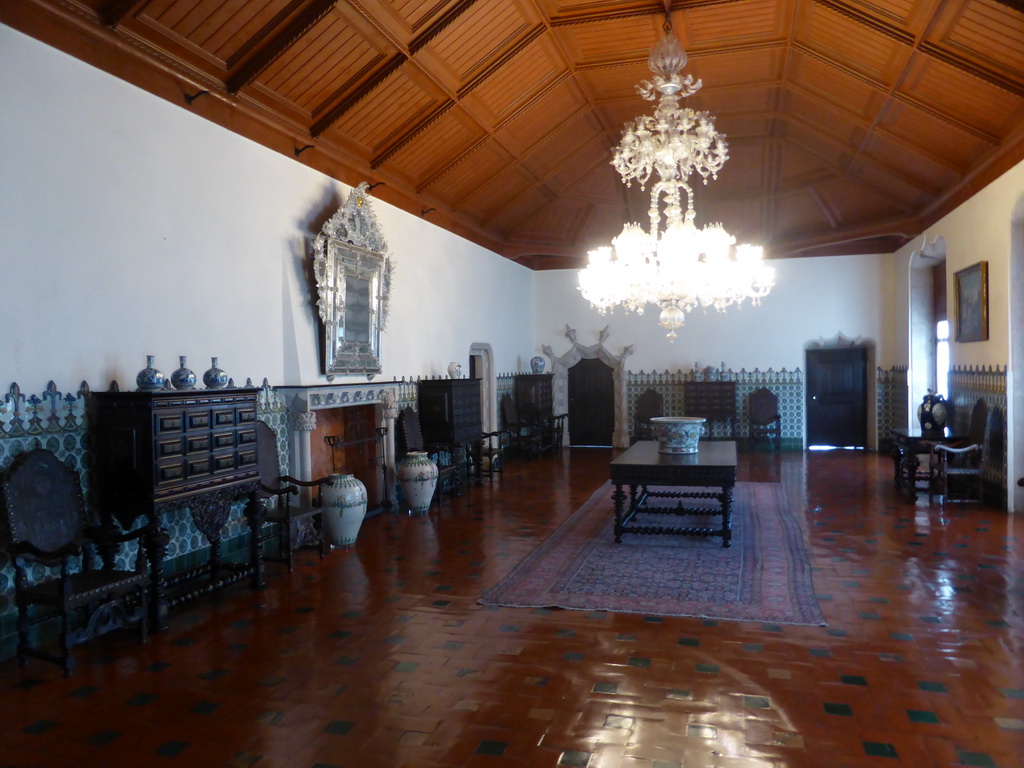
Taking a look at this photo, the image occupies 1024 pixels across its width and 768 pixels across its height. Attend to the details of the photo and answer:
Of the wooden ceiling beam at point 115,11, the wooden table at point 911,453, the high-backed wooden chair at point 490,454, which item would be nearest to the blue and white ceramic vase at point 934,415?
the wooden table at point 911,453

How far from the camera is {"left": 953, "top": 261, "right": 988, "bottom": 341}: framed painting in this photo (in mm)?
8258

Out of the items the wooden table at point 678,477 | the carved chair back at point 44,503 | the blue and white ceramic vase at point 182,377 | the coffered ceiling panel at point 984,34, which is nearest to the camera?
the carved chair back at point 44,503

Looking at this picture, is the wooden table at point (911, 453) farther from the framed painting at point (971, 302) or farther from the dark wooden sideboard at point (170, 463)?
the dark wooden sideboard at point (170, 463)

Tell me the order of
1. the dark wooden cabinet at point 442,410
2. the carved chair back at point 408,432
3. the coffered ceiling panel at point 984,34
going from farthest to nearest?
the dark wooden cabinet at point 442,410
the carved chair back at point 408,432
the coffered ceiling panel at point 984,34

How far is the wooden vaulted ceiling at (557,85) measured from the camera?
18.1 feet

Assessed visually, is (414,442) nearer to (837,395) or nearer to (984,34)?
(984,34)

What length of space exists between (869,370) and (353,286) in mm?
10438

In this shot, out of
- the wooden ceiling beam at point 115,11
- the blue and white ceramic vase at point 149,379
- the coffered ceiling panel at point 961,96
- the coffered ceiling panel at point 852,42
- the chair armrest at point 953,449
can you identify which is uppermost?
the coffered ceiling panel at point 852,42

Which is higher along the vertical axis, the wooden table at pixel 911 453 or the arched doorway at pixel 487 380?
the arched doorway at pixel 487 380

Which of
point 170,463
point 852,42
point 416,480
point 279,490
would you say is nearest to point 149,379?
point 170,463

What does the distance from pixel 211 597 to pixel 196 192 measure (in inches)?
125

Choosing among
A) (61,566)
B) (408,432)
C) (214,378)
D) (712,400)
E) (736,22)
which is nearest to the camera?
(61,566)

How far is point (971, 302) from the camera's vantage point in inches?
345

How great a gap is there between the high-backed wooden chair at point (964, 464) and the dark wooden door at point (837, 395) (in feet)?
16.6
